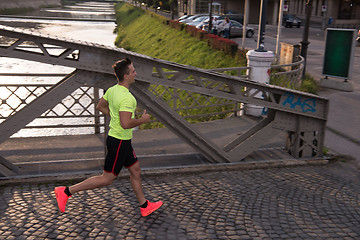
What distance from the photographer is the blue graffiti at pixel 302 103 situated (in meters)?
6.84

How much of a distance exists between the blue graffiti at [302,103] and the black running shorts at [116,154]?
9.90ft

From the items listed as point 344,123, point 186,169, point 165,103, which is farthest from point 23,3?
point 186,169

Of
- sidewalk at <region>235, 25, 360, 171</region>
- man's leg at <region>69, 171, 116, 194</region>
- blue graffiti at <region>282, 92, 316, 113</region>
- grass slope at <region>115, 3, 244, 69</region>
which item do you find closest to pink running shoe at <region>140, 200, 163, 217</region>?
man's leg at <region>69, 171, 116, 194</region>

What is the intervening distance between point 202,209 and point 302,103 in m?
2.75

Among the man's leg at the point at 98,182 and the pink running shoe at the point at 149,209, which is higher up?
the man's leg at the point at 98,182

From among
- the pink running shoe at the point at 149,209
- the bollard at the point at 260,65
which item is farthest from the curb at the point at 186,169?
the bollard at the point at 260,65

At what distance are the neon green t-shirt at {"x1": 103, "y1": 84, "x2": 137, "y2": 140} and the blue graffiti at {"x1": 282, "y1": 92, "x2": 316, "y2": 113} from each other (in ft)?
9.90

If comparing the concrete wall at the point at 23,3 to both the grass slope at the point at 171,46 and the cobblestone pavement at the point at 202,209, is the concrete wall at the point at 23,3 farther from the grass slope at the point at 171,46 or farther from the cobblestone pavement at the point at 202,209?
the cobblestone pavement at the point at 202,209

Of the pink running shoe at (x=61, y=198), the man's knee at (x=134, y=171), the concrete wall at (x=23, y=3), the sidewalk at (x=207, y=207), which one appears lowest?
the sidewalk at (x=207, y=207)

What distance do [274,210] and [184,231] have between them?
1.28m

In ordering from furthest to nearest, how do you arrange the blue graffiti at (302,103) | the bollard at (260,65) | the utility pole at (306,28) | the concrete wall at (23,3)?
the concrete wall at (23,3)
the utility pole at (306,28)
the bollard at (260,65)
the blue graffiti at (302,103)

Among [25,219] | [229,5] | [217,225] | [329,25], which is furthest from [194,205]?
[229,5]

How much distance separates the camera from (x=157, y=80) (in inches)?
242

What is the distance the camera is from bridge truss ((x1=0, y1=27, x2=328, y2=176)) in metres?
5.68
